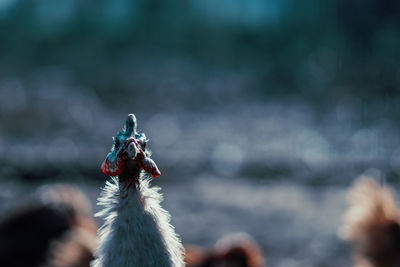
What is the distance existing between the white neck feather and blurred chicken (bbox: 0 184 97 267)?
2.06 metres

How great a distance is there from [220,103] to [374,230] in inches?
582

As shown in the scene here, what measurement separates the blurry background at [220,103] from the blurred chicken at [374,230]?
2201 millimetres

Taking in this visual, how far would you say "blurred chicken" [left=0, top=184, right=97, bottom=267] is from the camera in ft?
13.2

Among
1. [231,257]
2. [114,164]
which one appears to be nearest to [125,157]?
[114,164]

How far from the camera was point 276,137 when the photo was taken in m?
12.7

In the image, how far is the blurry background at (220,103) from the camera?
26.0ft

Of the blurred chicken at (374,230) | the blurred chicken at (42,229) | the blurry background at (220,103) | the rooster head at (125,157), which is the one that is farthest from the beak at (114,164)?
the blurry background at (220,103)

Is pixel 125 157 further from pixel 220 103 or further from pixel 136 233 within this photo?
pixel 220 103

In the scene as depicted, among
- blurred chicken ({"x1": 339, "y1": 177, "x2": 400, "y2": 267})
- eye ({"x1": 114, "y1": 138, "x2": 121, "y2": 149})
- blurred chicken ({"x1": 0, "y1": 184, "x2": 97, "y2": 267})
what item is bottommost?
eye ({"x1": 114, "y1": 138, "x2": 121, "y2": 149})

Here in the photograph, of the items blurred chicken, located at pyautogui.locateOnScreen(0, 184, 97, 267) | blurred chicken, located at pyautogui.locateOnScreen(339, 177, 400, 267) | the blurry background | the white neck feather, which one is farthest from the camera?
the blurry background

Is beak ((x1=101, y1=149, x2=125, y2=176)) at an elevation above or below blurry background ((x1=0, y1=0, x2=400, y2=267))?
below

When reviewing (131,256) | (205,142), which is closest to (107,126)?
(205,142)

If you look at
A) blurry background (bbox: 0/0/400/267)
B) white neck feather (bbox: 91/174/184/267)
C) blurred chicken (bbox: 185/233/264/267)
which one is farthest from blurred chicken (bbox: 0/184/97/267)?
blurry background (bbox: 0/0/400/267)

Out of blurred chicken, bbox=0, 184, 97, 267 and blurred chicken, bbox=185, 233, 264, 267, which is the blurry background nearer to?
blurred chicken, bbox=185, 233, 264, 267
